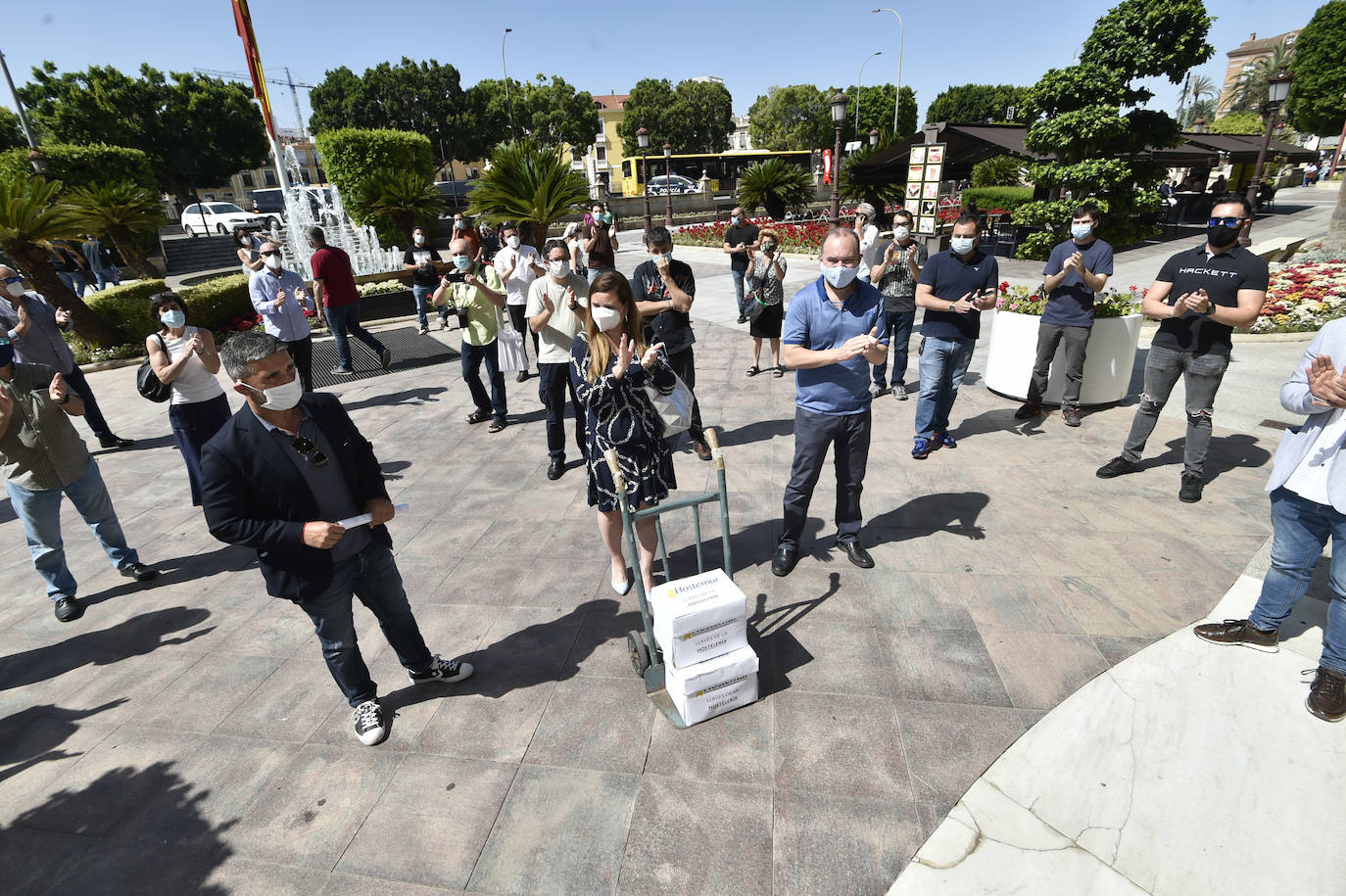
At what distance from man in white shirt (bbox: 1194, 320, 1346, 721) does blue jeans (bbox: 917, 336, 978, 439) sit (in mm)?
2698

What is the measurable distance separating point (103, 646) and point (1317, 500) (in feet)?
21.4

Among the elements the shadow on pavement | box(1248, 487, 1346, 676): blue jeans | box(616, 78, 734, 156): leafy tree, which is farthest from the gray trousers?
box(616, 78, 734, 156): leafy tree

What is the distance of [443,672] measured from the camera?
3318 millimetres

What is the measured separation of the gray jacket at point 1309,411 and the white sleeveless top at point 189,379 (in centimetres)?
660

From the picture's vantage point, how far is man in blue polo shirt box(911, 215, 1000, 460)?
541cm

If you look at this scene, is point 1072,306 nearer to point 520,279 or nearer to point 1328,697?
point 1328,697

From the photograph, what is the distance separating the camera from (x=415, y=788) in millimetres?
2758

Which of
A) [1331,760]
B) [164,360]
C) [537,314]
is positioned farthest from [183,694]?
[1331,760]

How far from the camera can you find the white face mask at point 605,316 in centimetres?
328

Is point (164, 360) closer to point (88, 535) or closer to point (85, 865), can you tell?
point (88, 535)

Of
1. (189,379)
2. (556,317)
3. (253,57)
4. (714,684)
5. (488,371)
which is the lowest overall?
(714,684)

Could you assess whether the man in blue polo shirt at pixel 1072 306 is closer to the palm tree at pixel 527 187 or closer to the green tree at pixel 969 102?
the palm tree at pixel 527 187

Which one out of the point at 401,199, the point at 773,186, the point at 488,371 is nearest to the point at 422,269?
the point at 488,371

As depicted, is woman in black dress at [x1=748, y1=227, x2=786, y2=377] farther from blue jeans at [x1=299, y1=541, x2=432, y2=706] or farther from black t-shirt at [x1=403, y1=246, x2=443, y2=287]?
black t-shirt at [x1=403, y1=246, x2=443, y2=287]
